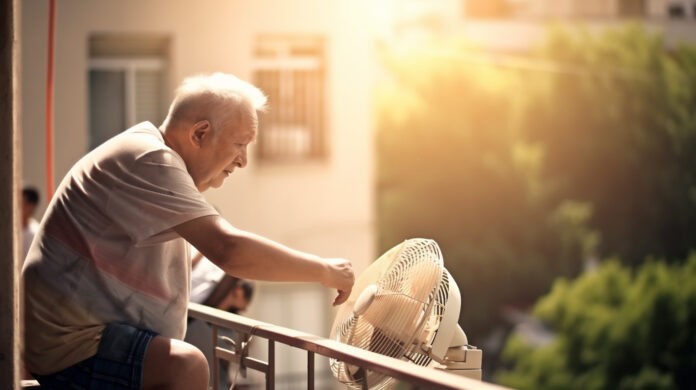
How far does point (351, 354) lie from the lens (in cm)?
277

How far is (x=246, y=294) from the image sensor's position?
17.5 feet

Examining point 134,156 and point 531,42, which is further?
point 531,42

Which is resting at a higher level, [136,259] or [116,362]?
[136,259]

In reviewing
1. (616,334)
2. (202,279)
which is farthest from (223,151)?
(616,334)

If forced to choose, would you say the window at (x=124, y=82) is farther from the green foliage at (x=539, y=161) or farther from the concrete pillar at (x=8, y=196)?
the green foliage at (x=539, y=161)

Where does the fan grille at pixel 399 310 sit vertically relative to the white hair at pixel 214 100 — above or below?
below

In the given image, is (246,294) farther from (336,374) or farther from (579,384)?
(579,384)

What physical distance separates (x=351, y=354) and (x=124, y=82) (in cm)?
1578

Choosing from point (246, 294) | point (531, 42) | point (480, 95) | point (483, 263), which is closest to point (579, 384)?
point (483, 263)

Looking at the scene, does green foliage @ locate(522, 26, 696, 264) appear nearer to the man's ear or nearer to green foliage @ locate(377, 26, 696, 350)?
green foliage @ locate(377, 26, 696, 350)

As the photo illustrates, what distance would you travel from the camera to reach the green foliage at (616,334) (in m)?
41.3

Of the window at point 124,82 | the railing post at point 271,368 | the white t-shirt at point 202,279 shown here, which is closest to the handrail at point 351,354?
the railing post at point 271,368

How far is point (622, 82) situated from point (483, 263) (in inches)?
299

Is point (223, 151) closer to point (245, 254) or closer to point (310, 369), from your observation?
point (245, 254)
